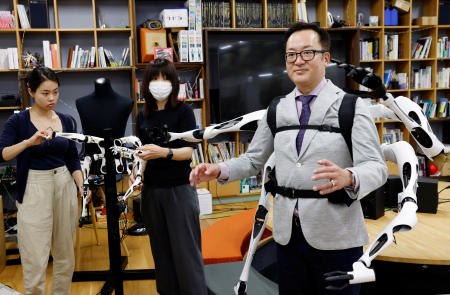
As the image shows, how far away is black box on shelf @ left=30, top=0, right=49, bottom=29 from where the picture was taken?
4477 millimetres

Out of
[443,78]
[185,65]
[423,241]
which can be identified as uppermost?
[185,65]

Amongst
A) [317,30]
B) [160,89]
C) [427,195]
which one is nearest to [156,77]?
[160,89]

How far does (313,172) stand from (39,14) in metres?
4.35

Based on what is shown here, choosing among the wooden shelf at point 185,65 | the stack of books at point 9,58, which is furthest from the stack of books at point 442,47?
the stack of books at point 9,58

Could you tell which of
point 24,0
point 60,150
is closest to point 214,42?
point 24,0

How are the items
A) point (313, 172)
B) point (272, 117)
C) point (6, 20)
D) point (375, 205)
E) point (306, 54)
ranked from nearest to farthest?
point (313, 172)
point (306, 54)
point (272, 117)
point (375, 205)
point (6, 20)

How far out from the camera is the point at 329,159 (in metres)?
1.24

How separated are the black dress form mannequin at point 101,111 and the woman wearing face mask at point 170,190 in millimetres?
335

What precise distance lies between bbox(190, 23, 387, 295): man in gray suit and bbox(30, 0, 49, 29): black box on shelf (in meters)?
4.02

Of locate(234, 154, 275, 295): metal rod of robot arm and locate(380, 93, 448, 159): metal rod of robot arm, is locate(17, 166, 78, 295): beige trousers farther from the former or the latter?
locate(380, 93, 448, 159): metal rod of robot arm

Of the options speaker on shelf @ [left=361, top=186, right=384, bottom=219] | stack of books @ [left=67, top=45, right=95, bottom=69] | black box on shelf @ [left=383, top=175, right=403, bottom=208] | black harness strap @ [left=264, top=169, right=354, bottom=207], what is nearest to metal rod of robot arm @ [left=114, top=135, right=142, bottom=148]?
black harness strap @ [left=264, top=169, right=354, bottom=207]

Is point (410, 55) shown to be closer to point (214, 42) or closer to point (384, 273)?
point (214, 42)

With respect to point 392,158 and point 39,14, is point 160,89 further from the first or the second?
point 39,14

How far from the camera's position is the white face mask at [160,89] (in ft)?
6.93
